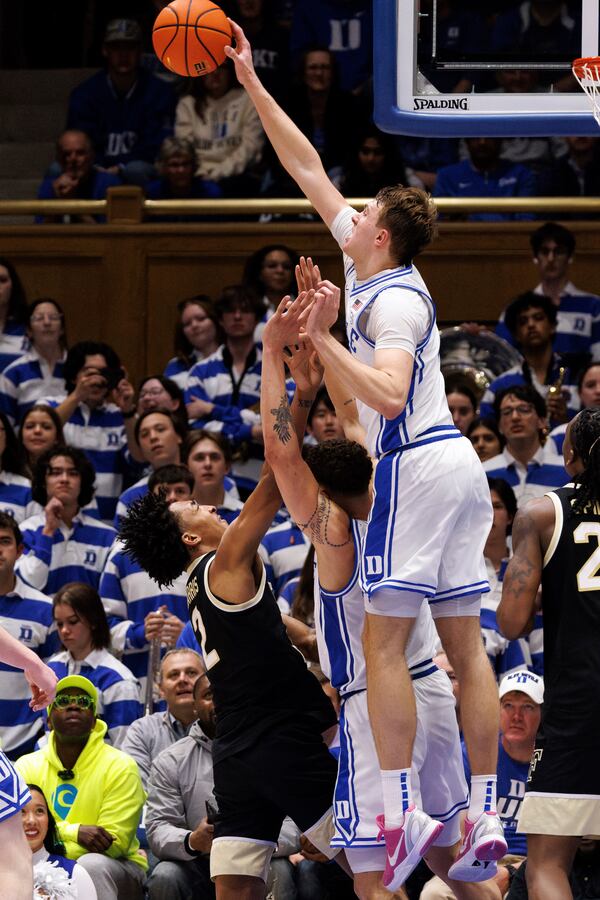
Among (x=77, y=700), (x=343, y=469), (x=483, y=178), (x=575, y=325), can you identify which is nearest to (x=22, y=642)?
(x=77, y=700)

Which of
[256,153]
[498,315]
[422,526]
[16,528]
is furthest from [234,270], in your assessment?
[422,526]

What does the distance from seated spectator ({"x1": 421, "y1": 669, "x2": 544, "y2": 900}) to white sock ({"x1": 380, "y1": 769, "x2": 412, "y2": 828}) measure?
2063 mm

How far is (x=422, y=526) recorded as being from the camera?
5551mm

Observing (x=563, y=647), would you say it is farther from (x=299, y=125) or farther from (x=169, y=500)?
(x=299, y=125)

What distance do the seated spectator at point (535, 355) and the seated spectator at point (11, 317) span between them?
11.4 feet

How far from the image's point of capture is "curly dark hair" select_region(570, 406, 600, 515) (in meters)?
5.64

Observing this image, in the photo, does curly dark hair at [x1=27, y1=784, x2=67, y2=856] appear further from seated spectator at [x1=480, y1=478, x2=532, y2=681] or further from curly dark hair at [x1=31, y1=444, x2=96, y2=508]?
curly dark hair at [x1=31, y1=444, x2=96, y2=508]

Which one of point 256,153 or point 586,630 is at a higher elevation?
point 256,153

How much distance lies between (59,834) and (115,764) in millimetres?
439

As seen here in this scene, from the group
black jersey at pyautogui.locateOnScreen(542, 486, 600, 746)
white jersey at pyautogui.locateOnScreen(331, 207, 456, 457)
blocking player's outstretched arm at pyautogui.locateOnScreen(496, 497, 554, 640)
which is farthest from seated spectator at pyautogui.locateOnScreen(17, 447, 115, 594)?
black jersey at pyautogui.locateOnScreen(542, 486, 600, 746)

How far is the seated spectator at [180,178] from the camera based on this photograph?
12289mm

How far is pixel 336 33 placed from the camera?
43.5 ft

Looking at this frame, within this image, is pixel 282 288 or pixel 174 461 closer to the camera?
pixel 174 461

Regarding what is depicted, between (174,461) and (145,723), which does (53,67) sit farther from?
(145,723)
